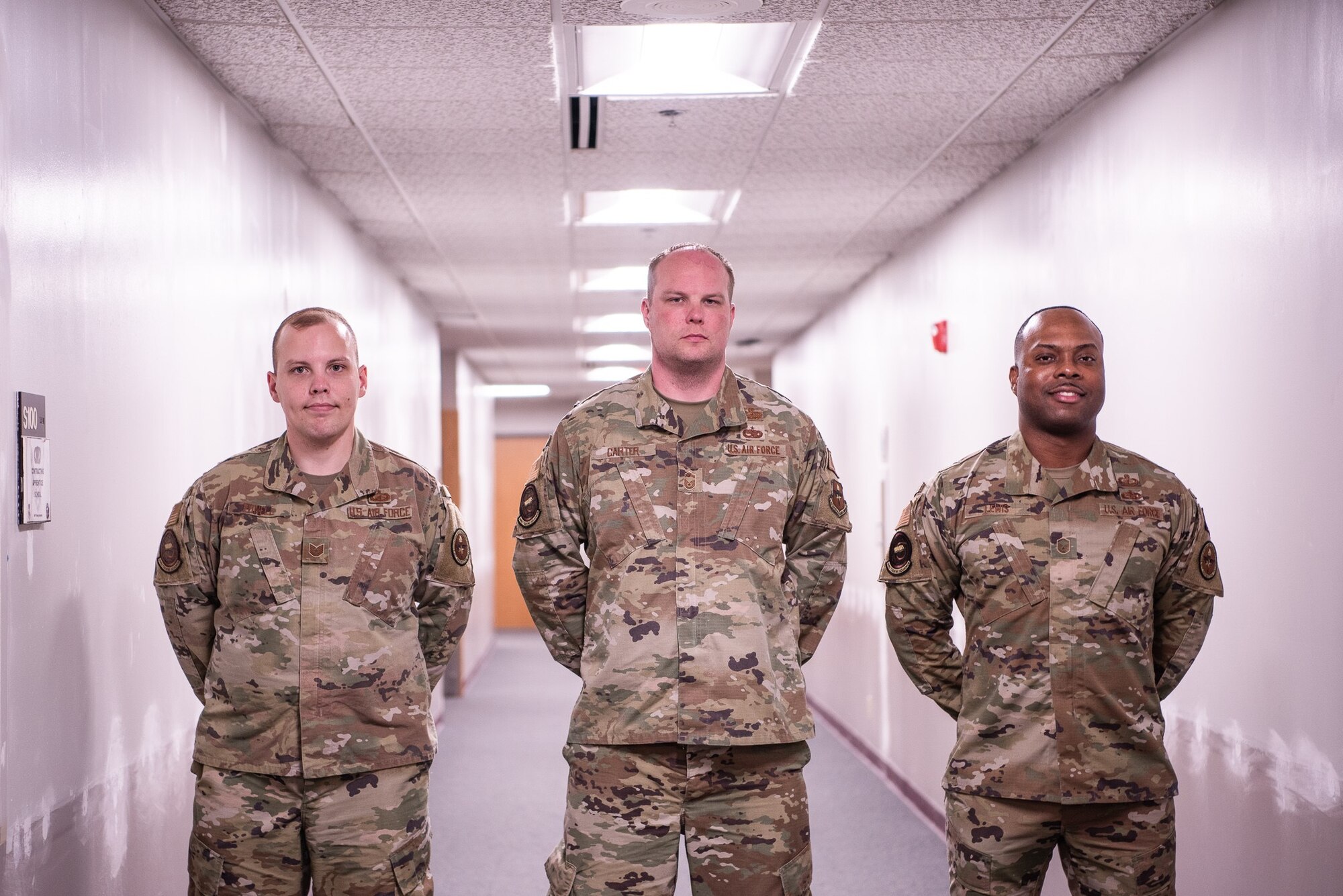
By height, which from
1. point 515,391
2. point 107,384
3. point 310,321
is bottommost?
point 107,384

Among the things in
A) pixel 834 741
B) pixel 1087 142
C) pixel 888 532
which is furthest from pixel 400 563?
pixel 834 741

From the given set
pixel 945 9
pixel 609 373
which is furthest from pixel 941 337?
pixel 609 373

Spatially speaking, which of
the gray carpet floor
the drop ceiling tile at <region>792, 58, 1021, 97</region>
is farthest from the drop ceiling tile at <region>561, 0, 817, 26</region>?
the gray carpet floor

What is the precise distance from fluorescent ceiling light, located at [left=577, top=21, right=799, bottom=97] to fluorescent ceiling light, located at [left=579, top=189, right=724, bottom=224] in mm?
1661

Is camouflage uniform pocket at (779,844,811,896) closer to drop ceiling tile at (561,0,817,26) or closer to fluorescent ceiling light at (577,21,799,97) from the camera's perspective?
drop ceiling tile at (561,0,817,26)

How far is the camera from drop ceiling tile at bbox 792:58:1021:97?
3.52 meters

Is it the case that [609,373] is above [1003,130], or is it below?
below

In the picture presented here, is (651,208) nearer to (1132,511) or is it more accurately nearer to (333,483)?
(333,483)

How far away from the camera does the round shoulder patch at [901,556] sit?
2.61 meters

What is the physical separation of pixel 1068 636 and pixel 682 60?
6.87 feet

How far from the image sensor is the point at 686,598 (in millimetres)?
2428

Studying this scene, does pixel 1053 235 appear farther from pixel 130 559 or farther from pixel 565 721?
pixel 565 721

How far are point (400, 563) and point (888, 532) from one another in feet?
14.0

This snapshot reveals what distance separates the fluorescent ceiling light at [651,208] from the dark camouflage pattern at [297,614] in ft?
10.3
